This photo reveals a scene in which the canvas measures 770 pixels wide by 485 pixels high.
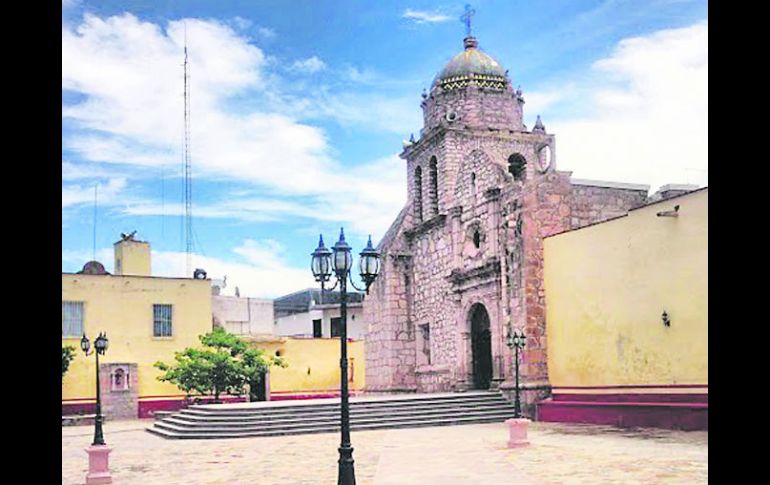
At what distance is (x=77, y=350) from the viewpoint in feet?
96.7

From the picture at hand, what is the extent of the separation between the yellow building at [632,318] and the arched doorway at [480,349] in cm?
435

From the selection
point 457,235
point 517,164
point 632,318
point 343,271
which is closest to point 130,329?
point 457,235

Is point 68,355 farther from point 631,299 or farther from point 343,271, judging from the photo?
point 343,271

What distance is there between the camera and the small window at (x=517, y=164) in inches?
1057

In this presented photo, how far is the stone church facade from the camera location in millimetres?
20391

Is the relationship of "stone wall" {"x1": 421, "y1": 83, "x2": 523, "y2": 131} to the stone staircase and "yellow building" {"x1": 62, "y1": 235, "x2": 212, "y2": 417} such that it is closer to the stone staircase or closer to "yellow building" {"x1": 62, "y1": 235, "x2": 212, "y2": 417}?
the stone staircase

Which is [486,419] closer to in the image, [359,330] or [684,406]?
[684,406]

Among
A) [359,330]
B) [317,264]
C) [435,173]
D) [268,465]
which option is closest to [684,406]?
[268,465]

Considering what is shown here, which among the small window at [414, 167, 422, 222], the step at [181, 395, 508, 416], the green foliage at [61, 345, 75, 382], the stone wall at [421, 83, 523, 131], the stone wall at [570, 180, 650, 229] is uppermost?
the stone wall at [421, 83, 523, 131]

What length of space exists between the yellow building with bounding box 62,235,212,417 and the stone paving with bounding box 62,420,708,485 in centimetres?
1160

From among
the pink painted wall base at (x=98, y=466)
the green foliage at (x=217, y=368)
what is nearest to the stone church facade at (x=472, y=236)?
the green foliage at (x=217, y=368)

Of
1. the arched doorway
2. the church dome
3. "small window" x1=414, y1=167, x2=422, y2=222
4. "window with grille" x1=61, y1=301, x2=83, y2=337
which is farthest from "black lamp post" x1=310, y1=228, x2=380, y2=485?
"window with grille" x1=61, y1=301, x2=83, y2=337

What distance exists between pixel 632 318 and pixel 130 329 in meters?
19.1
